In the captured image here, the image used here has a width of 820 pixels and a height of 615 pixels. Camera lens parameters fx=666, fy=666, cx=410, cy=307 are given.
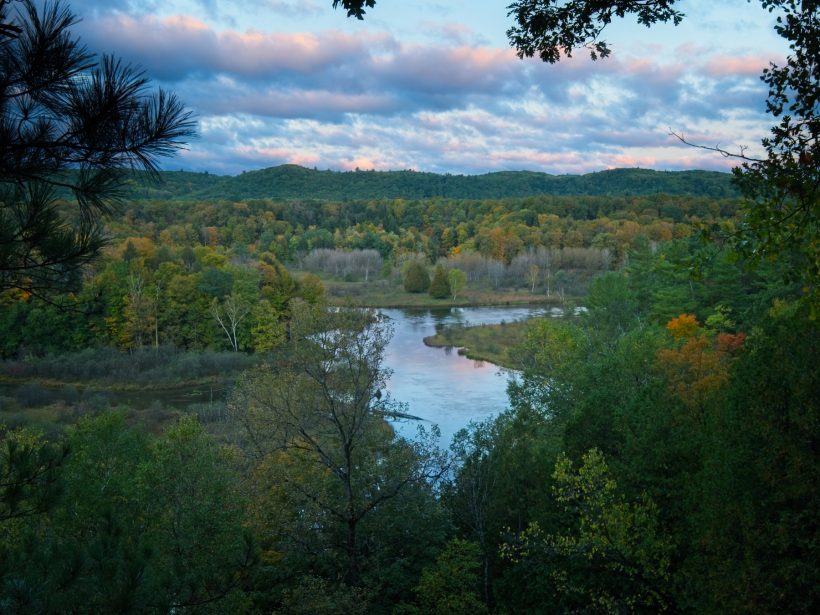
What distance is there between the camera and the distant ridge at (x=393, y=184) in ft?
478

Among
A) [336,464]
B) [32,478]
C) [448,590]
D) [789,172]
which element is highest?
Answer: [789,172]

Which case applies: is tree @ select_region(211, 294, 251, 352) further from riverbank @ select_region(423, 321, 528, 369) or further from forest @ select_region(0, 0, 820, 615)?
riverbank @ select_region(423, 321, 528, 369)

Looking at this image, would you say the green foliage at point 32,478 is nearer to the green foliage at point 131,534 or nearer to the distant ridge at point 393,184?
the green foliage at point 131,534

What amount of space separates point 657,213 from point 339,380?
3438 inches

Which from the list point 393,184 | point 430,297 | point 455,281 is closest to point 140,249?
point 430,297

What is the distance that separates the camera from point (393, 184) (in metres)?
170

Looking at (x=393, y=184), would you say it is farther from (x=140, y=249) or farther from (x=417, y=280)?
(x=140, y=249)

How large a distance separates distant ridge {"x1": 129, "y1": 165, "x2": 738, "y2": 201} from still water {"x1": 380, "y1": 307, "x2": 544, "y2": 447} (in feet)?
341

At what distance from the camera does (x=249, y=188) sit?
160 metres

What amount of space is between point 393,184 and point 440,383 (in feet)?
465

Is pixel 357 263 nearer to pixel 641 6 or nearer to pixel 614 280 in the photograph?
pixel 614 280

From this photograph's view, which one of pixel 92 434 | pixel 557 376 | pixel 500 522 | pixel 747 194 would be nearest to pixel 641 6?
pixel 747 194

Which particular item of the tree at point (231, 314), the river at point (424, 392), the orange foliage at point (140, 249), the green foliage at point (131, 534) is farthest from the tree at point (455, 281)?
the green foliage at point (131, 534)

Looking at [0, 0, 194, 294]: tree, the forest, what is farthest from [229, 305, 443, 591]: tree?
[0, 0, 194, 294]: tree
